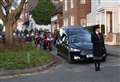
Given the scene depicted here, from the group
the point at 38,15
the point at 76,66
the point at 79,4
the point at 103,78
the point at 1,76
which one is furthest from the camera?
the point at 38,15

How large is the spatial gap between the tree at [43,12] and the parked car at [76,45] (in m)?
49.0

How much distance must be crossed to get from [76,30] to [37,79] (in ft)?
34.0

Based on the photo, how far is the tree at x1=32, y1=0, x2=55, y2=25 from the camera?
7675 cm

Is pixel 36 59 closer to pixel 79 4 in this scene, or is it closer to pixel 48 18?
pixel 79 4

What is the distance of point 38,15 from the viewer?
78.9 metres

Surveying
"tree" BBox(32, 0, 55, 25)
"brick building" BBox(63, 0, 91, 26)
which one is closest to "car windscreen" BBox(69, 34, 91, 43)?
"brick building" BBox(63, 0, 91, 26)

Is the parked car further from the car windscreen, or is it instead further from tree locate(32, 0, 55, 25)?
tree locate(32, 0, 55, 25)

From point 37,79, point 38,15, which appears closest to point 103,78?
point 37,79

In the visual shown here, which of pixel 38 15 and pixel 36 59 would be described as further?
pixel 38 15

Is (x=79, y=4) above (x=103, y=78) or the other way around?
above

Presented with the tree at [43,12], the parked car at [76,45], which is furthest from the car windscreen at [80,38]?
the tree at [43,12]

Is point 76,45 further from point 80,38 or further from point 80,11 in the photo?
point 80,11

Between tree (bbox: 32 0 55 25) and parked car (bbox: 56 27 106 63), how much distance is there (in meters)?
49.0

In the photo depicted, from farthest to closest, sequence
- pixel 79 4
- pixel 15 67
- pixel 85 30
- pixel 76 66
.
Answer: pixel 79 4 < pixel 85 30 < pixel 76 66 < pixel 15 67
